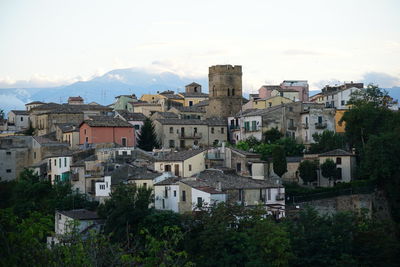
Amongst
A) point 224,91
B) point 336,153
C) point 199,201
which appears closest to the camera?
point 199,201

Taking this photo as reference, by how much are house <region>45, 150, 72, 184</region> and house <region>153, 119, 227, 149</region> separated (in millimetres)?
10829

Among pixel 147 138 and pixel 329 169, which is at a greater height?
pixel 147 138

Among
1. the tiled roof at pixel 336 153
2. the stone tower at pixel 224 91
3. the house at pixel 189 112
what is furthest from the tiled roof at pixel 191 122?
the tiled roof at pixel 336 153

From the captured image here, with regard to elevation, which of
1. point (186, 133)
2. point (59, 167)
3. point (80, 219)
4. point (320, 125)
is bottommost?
point (80, 219)

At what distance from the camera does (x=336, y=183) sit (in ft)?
178

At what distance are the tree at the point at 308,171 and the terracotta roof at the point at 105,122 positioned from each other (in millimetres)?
17111

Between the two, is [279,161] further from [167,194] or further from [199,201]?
[199,201]

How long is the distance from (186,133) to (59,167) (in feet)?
45.5

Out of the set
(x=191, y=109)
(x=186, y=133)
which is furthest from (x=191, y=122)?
(x=191, y=109)

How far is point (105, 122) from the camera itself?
65.1 metres

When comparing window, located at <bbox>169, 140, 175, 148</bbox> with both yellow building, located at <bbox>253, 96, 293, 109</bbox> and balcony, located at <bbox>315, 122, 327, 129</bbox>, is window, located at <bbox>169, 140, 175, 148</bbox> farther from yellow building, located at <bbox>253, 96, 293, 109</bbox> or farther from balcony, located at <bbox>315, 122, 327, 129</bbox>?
balcony, located at <bbox>315, 122, 327, 129</bbox>

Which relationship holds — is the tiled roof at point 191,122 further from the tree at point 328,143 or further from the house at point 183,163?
the house at point 183,163

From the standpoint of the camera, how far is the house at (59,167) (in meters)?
57.7

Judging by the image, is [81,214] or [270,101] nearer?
[81,214]
